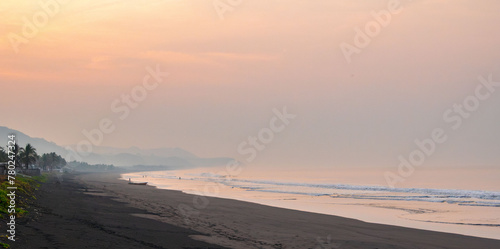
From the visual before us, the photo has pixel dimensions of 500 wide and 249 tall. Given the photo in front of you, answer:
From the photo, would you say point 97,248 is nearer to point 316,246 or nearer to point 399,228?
point 316,246

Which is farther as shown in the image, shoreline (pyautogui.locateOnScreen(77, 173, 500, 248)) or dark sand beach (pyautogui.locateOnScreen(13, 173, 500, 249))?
shoreline (pyautogui.locateOnScreen(77, 173, 500, 248))

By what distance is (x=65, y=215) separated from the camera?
22.0 metres

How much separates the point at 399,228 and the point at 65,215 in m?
17.7

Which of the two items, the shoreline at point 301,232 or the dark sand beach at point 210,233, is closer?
the dark sand beach at point 210,233

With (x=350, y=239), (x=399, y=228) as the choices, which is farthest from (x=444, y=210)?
(x=350, y=239)

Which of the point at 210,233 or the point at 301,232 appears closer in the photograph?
the point at 210,233

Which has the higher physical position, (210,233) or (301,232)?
(210,233)

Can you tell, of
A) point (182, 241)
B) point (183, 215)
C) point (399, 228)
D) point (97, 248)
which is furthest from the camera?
point (183, 215)

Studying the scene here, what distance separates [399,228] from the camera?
23.6 meters

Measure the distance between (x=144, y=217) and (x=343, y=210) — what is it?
16086 mm

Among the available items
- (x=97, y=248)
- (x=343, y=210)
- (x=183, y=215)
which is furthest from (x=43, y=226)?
(x=343, y=210)

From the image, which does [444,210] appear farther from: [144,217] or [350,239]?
[144,217]

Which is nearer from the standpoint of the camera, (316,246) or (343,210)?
(316,246)

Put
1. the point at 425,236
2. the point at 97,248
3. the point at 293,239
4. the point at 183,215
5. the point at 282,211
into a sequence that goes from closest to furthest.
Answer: the point at 97,248
the point at 293,239
the point at 425,236
the point at 183,215
the point at 282,211
